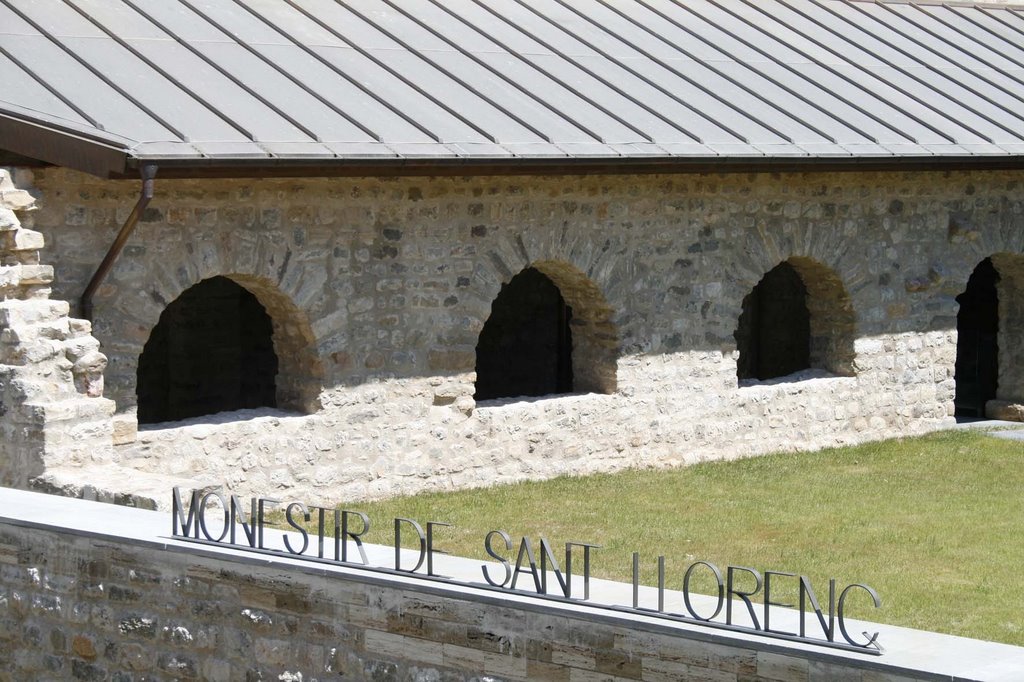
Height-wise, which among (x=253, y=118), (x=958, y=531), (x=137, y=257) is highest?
(x=253, y=118)

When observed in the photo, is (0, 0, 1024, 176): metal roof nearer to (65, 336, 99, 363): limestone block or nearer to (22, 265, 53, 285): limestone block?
(22, 265, 53, 285): limestone block

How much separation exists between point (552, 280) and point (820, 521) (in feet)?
9.83

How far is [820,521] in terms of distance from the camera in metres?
10.8

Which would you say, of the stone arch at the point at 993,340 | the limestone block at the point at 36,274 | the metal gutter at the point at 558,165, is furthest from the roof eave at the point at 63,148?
the stone arch at the point at 993,340

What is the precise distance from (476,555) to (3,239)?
10.4ft

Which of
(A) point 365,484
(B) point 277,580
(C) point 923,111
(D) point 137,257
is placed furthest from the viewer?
(C) point 923,111

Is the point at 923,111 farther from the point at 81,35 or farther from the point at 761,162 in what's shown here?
the point at 81,35

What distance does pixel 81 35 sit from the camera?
10.8 metres

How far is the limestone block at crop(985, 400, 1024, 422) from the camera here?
15.3 m

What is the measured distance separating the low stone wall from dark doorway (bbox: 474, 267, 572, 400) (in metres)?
8.54

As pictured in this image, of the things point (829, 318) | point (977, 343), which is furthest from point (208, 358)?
point (977, 343)

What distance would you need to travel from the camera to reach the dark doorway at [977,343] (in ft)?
53.4

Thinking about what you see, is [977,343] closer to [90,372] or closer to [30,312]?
[90,372]

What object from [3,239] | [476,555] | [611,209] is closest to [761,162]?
[611,209]
